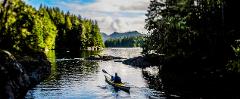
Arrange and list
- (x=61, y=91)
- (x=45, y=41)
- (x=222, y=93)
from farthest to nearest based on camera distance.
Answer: (x=45, y=41), (x=61, y=91), (x=222, y=93)

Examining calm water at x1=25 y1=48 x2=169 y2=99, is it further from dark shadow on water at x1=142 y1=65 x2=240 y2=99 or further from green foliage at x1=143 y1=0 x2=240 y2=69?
green foliage at x1=143 y1=0 x2=240 y2=69

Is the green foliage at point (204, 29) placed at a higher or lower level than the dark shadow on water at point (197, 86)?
higher

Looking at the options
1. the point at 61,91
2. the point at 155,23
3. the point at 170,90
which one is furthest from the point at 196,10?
the point at 155,23

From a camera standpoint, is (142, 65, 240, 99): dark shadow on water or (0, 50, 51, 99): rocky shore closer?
(0, 50, 51, 99): rocky shore

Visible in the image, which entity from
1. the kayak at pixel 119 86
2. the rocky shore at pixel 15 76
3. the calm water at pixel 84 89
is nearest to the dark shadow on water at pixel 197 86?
the calm water at pixel 84 89

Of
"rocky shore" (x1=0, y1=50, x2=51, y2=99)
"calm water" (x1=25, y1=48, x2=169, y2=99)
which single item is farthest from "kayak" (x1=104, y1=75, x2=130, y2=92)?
"rocky shore" (x1=0, y1=50, x2=51, y2=99)

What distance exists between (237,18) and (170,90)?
13.3 meters

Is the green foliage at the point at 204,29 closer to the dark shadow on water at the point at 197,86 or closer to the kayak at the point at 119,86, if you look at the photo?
the dark shadow on water at the point at 197,86

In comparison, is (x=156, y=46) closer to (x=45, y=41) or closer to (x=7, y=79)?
(x=7, y=79)

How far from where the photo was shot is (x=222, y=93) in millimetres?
47031

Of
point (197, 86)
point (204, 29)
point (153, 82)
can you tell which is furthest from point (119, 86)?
point (204, 29)

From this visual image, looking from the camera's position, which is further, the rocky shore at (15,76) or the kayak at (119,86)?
the kayak at (119,86)

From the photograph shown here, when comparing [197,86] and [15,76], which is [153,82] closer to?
[197,86]

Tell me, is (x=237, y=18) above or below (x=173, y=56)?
above
